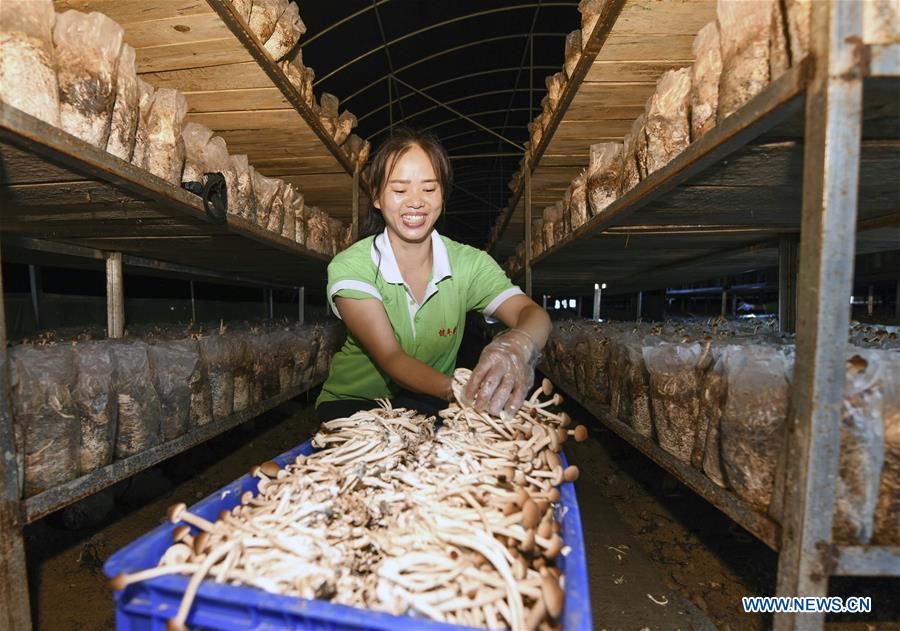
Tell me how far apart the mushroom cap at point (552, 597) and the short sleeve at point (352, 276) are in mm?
1334

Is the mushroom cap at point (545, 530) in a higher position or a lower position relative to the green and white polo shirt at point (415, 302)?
lower

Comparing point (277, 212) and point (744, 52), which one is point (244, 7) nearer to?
point (277, 212)

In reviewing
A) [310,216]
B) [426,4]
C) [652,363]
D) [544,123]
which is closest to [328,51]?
[426,4]

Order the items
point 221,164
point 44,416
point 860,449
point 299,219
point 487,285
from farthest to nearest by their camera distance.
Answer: point 299,219 < point 221,164 < point 487,285 < point 44,416 < point 860,449

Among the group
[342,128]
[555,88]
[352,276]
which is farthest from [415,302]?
[342,128]

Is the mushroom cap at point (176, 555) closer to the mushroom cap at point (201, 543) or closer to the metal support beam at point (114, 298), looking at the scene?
the mushroom cap at point (201, 543)

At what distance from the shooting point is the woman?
1.75m

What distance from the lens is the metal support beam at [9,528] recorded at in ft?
4.33

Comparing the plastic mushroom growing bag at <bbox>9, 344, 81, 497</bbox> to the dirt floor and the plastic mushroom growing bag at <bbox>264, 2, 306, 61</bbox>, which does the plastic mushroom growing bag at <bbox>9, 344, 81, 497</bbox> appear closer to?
the dirt floor

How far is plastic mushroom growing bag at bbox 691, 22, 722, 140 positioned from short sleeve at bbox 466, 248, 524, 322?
100 cm

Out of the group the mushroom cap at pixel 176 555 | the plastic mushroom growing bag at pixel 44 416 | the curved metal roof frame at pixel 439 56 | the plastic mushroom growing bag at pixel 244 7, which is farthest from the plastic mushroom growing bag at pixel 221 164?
the curved metal roof frame at pixel 439 56

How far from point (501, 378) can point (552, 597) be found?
0.84m

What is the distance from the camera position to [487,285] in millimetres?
2277

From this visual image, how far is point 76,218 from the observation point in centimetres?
230
